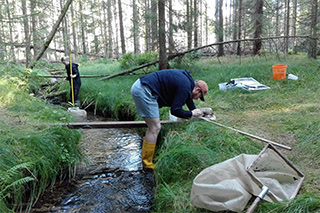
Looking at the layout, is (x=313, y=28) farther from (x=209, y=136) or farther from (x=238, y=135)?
(x=209, y=136)

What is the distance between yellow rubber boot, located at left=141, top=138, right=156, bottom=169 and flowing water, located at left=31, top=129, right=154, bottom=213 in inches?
5.0

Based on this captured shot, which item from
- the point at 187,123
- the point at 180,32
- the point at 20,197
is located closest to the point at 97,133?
the point at 187,123

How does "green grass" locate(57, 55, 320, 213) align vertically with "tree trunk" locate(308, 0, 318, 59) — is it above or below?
below

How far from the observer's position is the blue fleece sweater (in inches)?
128

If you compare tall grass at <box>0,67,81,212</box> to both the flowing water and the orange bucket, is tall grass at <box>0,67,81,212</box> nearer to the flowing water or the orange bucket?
the flowing water

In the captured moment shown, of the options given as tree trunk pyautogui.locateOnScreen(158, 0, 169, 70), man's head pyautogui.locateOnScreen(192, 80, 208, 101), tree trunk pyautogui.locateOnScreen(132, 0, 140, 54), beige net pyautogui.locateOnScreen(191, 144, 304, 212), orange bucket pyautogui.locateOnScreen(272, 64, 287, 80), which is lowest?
beige net pyautogui.locateOnScreen(191, 144, 304, 212)

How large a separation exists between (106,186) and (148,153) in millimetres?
784

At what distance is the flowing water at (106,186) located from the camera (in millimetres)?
3021

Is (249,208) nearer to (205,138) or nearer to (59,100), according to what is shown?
(205,138)

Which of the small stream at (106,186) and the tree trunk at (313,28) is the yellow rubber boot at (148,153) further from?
the tree trunk at (313,28)

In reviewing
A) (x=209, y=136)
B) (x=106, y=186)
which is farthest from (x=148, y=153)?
(x=209, y=136)

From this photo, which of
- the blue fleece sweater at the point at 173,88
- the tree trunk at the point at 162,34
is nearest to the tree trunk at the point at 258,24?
the tree trunk at the point at 162,34

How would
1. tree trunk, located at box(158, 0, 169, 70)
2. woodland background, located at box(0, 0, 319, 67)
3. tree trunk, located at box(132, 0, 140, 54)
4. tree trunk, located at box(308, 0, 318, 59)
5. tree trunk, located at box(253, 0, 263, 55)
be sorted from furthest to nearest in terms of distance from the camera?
tree trunk, located at box(132, 0, 140, 54)
tree trunk, located at box(253, 0, 263, 55)
tree trunk, located at box(308, 0, 318, 59)
woodland background, located at box(0, 0, 319, 67)
tree trunk, located at box(158, 0, 169, 70)

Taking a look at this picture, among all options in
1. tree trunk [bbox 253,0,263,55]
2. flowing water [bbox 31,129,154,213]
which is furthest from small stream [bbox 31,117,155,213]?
tree trunk [bbox 253,0,263,55]
